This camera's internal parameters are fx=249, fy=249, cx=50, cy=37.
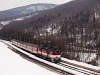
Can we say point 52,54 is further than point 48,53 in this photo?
No

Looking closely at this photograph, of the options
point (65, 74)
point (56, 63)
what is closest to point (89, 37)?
point (56, 63)

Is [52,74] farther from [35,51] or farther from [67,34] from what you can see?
[67,34]

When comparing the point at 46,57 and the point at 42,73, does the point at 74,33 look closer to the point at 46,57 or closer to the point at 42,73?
the point at 46,57

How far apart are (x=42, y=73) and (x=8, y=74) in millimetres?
4452

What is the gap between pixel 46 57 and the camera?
47656 millimetres

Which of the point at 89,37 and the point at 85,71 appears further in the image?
the point at 89,37

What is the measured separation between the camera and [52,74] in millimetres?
32469

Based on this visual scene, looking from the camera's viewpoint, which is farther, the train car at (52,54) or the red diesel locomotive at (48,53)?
the red diesel locomotive at (48,53)

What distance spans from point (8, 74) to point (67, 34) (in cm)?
16023

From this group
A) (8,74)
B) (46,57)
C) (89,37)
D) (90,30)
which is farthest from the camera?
(90,30)

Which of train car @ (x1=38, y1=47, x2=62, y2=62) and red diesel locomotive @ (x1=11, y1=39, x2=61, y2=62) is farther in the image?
red diesel locomotive @ (x1=11, y1=39, x2=61, y2=62)

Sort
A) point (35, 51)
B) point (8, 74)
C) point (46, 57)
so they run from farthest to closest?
point (35, 51) < point (46, 57) < point (8, 74)

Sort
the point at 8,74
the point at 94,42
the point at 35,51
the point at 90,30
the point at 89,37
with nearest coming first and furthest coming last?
the point at 8,74 < the point at 35,51 < the point at 94,42 < the point at 89,37 < the point at 90,30

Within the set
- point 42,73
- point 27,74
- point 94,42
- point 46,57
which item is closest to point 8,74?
point 27,74
